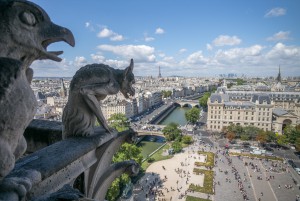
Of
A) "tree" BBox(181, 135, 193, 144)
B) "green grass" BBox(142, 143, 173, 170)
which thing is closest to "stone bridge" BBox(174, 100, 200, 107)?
"tree" BBox(181, 135, 193, 144)

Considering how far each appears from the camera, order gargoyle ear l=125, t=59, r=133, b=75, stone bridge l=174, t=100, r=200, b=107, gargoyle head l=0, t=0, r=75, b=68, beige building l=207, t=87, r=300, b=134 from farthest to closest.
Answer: stone bridge l=174, t=100, r=200, b=107, beige building l=207, t=87, r=300, b=134, gargoyle ear l=125, t=59, r=133, b=75, gargoyle head l=0, t=0, r=75, b=68

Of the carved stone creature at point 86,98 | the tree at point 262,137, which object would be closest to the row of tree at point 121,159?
the carved stone creature at point 86,98

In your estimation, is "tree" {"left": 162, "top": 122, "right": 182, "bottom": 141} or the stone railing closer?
the stone railing

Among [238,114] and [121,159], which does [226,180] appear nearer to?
[121,159]

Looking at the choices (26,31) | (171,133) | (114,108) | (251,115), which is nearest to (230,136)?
(171,133)

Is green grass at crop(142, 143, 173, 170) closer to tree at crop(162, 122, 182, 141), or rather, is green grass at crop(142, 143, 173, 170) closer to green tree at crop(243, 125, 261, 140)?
tree at crop(162, 122, 182, 141)

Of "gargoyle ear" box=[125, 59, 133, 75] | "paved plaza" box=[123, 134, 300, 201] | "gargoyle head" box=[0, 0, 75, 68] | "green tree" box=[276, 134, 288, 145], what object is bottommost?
"paved plaza" box=[123, 134, 300, 201]
